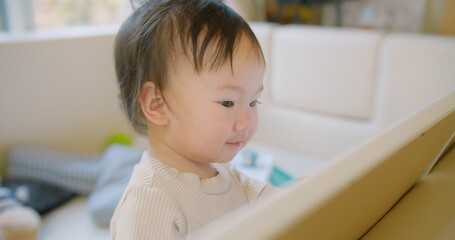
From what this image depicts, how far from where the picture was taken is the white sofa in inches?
65.9

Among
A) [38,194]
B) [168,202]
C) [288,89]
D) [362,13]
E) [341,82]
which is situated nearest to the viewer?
[168,202]

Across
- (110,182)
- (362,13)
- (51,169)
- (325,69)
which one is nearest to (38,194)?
(51,169)

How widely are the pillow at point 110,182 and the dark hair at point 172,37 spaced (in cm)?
83

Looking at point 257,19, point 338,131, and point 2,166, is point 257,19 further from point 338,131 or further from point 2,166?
point 2,166

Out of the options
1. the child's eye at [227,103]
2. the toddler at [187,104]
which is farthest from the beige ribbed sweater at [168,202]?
the child's eye at [227,103]

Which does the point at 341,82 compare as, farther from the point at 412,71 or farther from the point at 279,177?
the point at 279,177

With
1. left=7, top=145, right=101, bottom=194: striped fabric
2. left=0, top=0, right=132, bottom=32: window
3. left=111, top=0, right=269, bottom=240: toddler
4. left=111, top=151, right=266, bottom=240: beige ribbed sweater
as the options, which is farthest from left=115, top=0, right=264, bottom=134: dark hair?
left=0, top=0, right=132, bottom=32: window

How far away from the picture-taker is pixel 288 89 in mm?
2053

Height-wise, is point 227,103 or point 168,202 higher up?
point 227,103

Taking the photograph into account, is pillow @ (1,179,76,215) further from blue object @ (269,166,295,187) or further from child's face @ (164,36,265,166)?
child's face @ (164,36,265,166)

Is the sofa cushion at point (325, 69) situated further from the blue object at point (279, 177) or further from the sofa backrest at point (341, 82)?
the blue object at point (279, 177)

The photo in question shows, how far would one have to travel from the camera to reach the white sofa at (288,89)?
167 cm

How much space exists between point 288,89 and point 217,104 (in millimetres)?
1471

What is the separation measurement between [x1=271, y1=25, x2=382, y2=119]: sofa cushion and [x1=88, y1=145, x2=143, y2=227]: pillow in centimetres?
77
